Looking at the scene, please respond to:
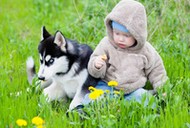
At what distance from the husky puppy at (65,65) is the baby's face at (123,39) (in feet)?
1.35

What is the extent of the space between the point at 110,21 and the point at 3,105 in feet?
4.39

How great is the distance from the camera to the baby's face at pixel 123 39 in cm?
471

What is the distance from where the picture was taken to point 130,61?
478cm

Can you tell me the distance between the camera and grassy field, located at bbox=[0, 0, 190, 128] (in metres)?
4.23

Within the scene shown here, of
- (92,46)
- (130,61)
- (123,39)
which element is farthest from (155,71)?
(92,46)

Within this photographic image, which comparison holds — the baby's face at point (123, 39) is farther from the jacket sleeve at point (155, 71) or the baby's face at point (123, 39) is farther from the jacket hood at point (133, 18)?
the jacket sleeve at point (155, 71)

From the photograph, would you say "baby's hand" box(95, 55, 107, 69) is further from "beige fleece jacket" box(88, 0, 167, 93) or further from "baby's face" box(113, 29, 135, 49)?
"baby's face" box(113, 29, 135, 49)

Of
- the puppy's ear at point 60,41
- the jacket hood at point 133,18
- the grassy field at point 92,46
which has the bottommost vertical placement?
the grassy field at point 92,46

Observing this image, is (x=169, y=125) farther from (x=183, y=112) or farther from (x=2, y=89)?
(x=2, y=89)

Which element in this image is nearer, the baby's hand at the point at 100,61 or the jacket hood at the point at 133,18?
the jacket hood at the point at 133,18

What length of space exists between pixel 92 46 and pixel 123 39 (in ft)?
4.95

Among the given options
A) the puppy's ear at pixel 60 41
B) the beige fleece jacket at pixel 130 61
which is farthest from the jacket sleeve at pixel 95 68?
the puppy's ear at pixel 60 41

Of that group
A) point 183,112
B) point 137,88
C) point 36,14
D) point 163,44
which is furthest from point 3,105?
point 36,14

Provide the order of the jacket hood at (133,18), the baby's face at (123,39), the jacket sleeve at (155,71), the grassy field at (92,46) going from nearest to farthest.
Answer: the grassy field at (92,46)
the jacket hood at (133,18)
the baby's face at (123,39)
the jacket sleeve at (155,71)
